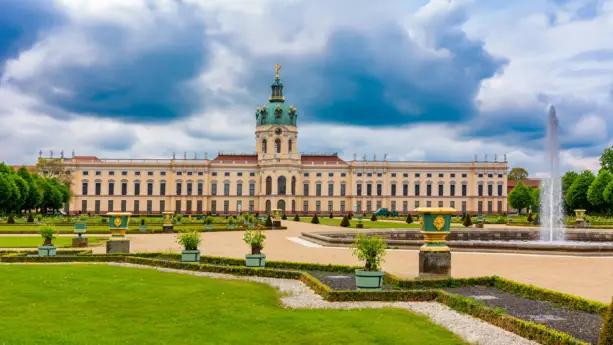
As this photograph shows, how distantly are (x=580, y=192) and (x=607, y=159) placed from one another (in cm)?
810

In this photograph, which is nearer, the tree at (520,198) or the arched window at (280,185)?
the arched window at (280,185)

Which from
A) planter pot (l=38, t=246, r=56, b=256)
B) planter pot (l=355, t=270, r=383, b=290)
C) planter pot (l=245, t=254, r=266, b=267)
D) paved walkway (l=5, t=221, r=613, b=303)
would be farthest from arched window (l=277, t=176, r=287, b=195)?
planter pot (l=355, t=270, r=383, b=290)

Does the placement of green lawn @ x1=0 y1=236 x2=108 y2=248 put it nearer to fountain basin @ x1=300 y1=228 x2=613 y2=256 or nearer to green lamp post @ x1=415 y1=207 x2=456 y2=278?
fountain basin @ x1=300 y1=228 x2=613 y2=256

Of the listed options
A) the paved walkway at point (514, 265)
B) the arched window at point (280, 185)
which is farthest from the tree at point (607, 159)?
the paved walkway at point (514, 265)

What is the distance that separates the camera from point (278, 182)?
278 feet

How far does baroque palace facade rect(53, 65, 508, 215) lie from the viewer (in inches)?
3374

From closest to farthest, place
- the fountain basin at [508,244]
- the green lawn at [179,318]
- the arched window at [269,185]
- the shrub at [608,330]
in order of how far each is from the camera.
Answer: the shrub at [608,330]
the green lawn at [179,318]
the fountain basin at [508,244]
the arched window at [269,185]

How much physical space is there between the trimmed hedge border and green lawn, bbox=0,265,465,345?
34.8 inches

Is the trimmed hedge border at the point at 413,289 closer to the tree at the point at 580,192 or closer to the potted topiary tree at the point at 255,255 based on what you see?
the potted topiary tree at the point at 255,255

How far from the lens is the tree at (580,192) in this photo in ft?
224

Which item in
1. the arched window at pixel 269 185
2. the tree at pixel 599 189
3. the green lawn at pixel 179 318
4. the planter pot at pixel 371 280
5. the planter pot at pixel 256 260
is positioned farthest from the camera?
the arched window at pixel 269 185

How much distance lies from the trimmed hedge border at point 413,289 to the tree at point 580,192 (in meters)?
60.6

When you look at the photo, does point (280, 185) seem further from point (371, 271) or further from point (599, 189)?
point (371, 271)

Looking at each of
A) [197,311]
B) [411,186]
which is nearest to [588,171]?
[411,186]
